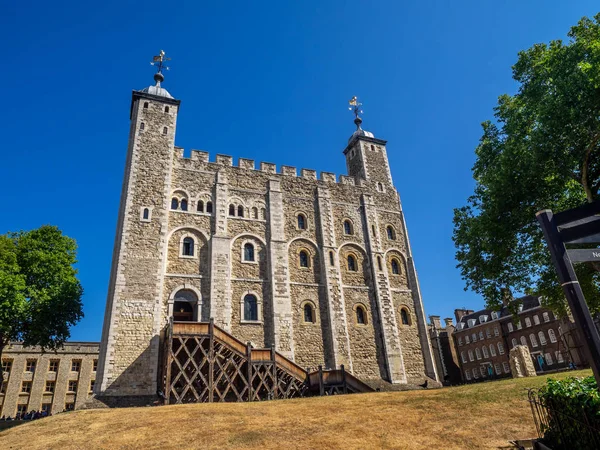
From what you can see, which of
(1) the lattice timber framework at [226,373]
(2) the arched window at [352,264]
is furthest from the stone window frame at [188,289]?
(2) the arched window at [352,264]

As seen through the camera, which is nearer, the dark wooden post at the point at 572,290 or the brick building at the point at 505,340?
the dark wooden post at the point at 572,290

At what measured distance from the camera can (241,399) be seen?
63.6ft

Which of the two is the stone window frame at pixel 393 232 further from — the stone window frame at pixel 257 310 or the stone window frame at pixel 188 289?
the stone window frame at pixel 188 289

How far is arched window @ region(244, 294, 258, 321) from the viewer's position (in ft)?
81.3

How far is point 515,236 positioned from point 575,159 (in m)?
4.44

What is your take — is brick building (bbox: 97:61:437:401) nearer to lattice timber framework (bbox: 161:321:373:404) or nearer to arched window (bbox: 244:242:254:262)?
arched window (bbox: 244:242:254:262)

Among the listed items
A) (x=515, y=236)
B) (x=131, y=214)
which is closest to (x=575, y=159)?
(x=515, y=236)

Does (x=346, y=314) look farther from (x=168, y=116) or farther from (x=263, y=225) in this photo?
(x=168, y=116)

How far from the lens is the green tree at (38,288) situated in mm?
22062

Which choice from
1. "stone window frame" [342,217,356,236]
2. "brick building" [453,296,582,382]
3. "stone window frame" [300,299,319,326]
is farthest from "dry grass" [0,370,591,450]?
"brick building" [453,296,582,382]

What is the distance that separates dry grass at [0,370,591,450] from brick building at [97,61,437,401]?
7876mm

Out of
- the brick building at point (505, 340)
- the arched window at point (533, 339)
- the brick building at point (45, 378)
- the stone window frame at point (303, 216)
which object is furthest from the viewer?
the arched window at point (533, 339)

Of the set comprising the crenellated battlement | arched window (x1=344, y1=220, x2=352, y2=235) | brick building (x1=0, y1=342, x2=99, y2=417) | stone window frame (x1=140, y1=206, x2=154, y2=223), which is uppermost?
the crenellated battlement

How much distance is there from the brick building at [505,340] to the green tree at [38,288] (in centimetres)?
3786
